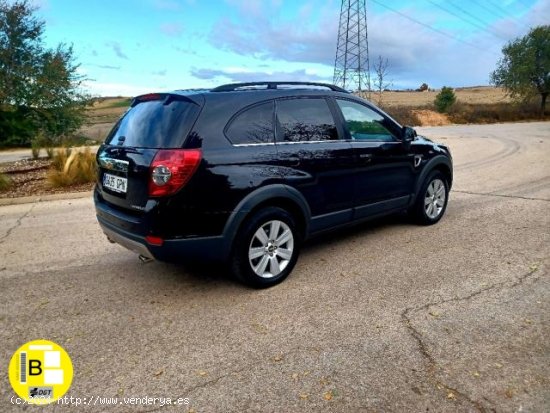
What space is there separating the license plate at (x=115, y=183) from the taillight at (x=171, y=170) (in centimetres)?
42

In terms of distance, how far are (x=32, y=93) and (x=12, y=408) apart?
79.3 ft

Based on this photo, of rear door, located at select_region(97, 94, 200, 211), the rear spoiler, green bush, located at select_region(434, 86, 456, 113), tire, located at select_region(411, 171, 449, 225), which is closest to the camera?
rear door, located at select_region(97, 94, 200, 211)

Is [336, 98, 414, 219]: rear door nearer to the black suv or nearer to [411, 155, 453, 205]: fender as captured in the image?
the black suv

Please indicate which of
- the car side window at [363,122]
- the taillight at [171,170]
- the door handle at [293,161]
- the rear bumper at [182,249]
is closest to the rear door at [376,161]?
the car side window at [363,122]

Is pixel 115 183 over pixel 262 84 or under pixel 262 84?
under

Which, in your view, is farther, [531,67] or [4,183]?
[531,67]

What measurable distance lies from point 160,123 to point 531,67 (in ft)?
160

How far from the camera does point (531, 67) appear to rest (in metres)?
41.2

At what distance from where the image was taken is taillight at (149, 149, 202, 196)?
3.10 meters

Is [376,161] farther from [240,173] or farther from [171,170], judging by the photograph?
[171,170]

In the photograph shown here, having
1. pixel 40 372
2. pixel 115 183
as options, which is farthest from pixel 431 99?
pixel 40 372

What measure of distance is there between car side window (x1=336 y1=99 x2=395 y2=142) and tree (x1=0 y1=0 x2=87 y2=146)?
20647 mm

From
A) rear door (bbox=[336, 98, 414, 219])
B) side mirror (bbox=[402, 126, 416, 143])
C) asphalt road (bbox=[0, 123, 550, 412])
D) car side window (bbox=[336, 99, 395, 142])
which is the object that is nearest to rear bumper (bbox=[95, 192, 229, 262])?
asphalt road (bbox=[0, 123, 550, 412])

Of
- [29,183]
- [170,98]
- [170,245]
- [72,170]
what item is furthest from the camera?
[29,183]
